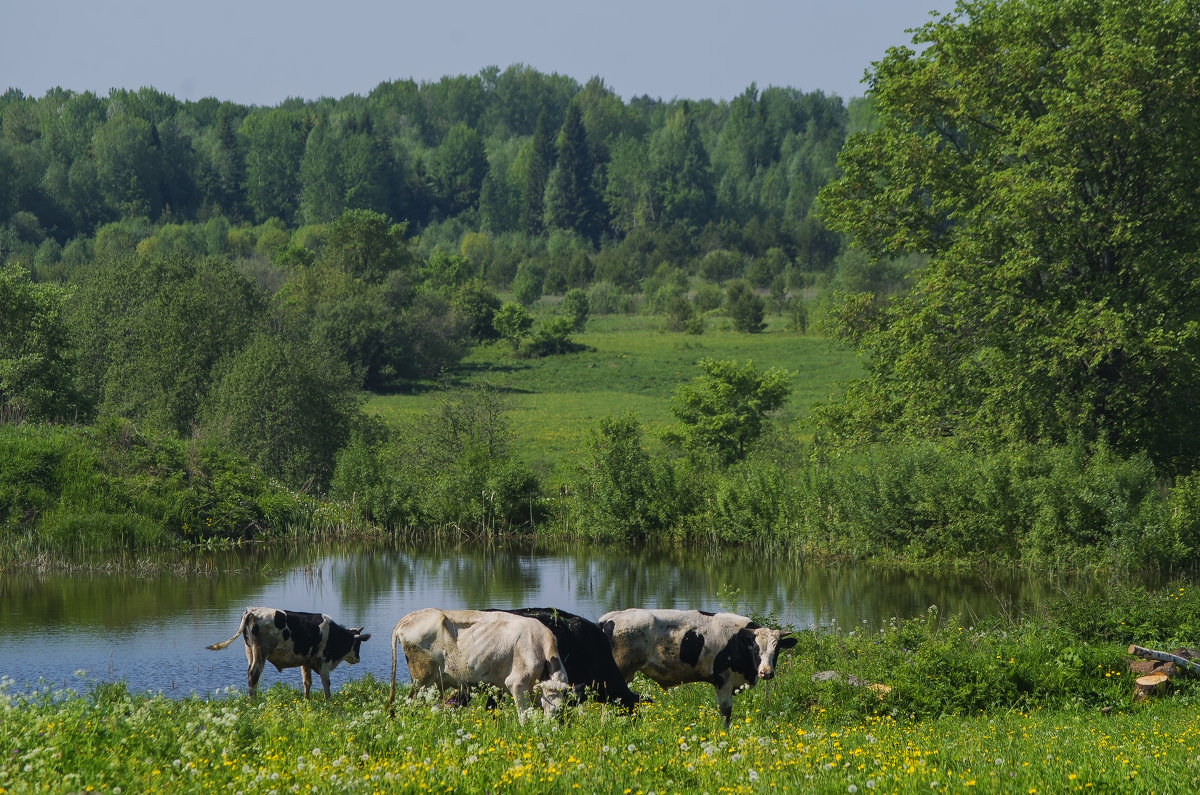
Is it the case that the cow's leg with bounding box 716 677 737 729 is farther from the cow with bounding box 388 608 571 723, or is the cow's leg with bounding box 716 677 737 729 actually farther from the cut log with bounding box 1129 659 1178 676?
the cut log with bounding box 1129 659 1178 676

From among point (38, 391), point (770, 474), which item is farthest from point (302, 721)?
point (38, 391)

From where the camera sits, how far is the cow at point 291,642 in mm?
15516

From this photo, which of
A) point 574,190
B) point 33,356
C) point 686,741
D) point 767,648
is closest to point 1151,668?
point 767,648

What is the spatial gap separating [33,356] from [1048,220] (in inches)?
1285

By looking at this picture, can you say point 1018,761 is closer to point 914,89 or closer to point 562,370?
point 914,89

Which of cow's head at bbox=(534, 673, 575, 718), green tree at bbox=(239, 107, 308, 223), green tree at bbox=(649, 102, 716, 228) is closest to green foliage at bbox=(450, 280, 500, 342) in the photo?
cow's head at bbox=(534, 673, 575, 718)

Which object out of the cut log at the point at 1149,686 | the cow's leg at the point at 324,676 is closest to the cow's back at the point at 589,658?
the cow's leg at the point at 324,676

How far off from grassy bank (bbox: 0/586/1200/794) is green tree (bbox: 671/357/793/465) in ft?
105

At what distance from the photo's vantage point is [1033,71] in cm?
3034

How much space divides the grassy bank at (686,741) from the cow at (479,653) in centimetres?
40

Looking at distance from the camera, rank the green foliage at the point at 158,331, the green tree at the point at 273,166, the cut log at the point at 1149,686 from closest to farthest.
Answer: the cut log at the point at 1149,686
the green foliage at the point at 158,331
the green tree at the point at 273,166

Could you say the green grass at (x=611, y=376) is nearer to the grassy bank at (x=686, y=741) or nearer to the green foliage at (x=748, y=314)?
the green foliage at (x=748, y=314)

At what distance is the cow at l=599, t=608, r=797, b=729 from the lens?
42.6ft

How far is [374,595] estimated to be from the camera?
1049 inches
